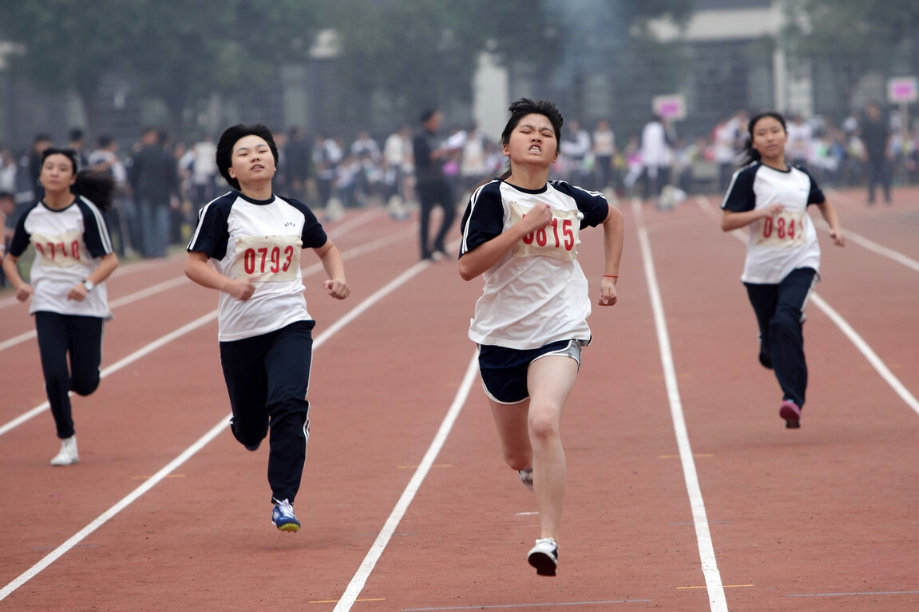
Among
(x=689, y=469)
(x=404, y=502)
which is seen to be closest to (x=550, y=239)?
(x=404, y=502)

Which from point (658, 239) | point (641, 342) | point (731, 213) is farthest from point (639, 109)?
point (731, 213)

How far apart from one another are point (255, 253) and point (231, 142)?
1.70ft

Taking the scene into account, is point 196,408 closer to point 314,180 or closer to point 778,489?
point 778,489

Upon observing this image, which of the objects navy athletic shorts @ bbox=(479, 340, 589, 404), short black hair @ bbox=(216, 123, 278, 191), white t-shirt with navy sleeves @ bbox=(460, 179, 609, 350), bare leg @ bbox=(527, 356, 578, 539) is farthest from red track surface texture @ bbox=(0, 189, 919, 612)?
short black hair @ bbox=(216, 123, 278, 191)

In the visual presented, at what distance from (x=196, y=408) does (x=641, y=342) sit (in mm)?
4034

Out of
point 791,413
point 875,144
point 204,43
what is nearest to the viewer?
point 791,413

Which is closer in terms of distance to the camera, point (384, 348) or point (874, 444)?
point (874, 444)

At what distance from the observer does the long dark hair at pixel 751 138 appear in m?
8.46

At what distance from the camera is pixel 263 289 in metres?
6.39

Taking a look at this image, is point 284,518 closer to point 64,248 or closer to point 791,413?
point 64,248

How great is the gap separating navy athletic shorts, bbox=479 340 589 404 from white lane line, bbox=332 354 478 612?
0.90 m

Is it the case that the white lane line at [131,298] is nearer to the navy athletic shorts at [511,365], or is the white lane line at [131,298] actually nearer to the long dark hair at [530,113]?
the navy athletic shorts at [511,365]

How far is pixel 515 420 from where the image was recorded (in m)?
5.73

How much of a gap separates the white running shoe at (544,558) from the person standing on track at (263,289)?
1.47m
